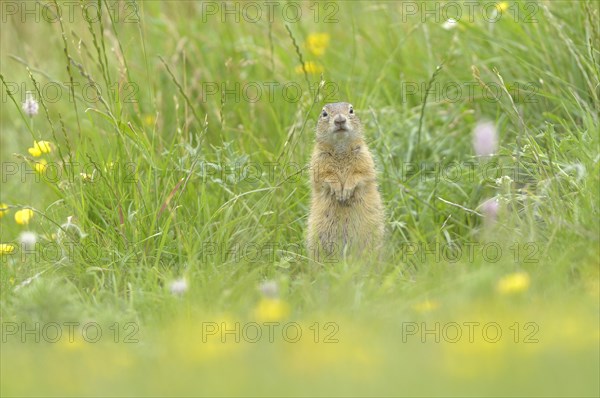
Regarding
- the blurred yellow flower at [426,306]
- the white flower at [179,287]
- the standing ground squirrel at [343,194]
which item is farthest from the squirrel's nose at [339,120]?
the blurred yellow flower at [426,306]

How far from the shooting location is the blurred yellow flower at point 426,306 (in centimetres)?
450

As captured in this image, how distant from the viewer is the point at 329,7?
8688 mm

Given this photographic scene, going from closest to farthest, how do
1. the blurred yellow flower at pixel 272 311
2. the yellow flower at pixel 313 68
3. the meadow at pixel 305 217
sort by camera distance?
the meadow at pixel 305 217, the blurred yellow flower at pixel 272 311, the yellow flower at pixel 313 68

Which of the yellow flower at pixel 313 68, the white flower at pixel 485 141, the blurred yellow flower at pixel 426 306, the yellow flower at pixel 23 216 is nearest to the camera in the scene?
the blurred yellow flower at pixel 426 306

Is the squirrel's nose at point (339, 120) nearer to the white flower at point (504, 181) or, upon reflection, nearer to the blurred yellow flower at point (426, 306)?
the white flower at point (504, 181)

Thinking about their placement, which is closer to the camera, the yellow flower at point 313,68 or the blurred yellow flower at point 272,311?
the blurred yellow flower at point 272,311

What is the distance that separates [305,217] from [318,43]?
89.4 inches

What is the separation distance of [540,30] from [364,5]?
76.4 inches

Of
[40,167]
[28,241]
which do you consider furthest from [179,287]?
[40,167]

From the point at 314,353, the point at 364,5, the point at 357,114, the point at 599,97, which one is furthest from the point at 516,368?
the point at 364,5

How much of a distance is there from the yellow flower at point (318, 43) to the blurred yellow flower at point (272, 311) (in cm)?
401

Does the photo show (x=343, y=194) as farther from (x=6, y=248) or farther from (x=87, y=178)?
(x=6, y=248)

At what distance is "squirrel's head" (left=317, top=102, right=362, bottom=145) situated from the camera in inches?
245

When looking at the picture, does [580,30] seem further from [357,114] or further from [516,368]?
[516,368]
